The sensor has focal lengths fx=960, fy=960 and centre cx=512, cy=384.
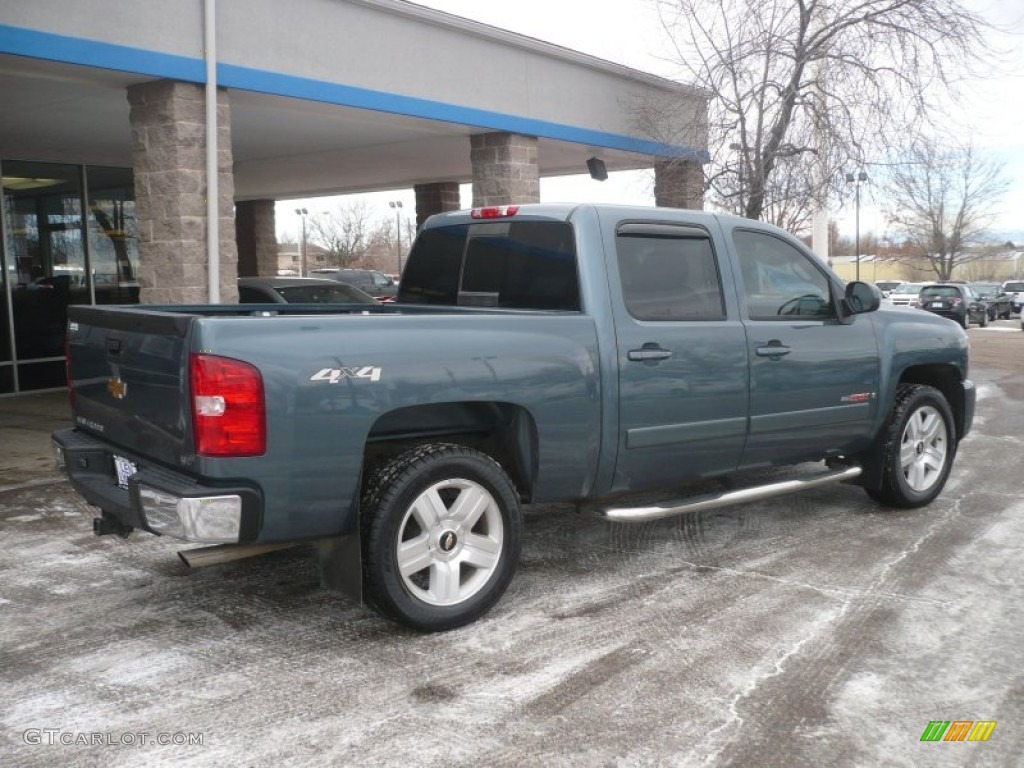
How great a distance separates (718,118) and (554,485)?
36.6 feet

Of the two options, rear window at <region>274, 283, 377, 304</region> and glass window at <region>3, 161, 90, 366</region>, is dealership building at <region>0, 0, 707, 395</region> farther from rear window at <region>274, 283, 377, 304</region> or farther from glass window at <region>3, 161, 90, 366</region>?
rear window at <region>274, 283, 377, 304</region>

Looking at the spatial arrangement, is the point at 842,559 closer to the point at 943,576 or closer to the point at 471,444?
the point at 943,576

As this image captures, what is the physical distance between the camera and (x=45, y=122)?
11359 millimetres

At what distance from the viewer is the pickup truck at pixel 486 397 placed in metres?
3.81

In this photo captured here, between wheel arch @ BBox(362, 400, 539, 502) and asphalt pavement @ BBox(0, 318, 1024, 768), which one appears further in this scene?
wheel arch @ BBox(362, 400, 539, 502)

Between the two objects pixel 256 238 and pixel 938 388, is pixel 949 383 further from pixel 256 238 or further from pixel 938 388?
pixel 256 238

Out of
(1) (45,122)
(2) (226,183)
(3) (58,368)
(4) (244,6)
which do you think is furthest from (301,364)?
(3) (58,368)

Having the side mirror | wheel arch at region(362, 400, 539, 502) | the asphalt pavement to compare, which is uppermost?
the side mirror

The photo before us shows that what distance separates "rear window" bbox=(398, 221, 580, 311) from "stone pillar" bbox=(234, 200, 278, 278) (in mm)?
16025

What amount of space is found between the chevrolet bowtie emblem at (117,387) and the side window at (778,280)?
3343 millimetres

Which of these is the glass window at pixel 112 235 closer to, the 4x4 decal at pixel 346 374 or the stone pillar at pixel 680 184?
the stone pillar at pixel 680 184

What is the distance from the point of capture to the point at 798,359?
18.5 feet

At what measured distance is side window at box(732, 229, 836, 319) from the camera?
18.3ft

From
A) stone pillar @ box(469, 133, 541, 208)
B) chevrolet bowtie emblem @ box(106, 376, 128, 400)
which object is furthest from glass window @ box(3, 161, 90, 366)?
chevrolet bowtie emblem @ box(106, 376, 128, 400)
